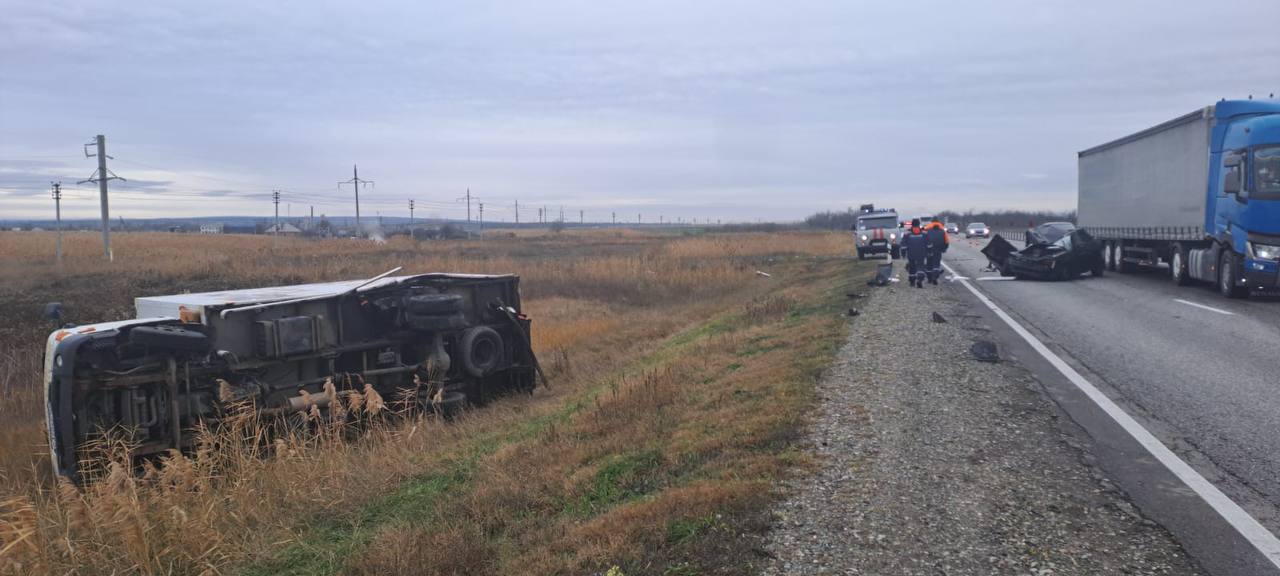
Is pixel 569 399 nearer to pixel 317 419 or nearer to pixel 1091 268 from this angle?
pixel 317 419

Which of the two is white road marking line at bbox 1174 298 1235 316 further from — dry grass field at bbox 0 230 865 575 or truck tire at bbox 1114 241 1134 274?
truck tire at bbox 1114 241 1134 274

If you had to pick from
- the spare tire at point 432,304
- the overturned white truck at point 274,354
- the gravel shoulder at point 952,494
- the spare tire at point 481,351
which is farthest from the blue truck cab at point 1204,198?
the spare tire at point 432,304

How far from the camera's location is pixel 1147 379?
30.6ft

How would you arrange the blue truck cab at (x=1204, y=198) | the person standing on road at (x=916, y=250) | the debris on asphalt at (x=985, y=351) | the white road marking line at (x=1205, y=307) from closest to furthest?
the debris on asphalt at (x=985, y=351), the white road marking line at (x=1205, y=307), the blue truck cab at (x=1204, y=198), the person standing on road at (x=916, y=250)

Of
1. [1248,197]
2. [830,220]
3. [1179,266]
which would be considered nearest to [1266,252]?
[1248,197]

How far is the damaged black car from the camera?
23406mm

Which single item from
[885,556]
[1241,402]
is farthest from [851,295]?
[885,556]

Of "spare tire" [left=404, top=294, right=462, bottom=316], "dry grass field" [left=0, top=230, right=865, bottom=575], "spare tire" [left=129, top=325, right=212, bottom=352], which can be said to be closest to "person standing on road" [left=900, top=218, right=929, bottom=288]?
"dry grass field" [left=0, top=230, right=865, bottom=575]

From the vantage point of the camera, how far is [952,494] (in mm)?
5262

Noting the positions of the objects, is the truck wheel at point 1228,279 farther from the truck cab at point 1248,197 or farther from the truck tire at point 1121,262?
the truck tire at point 1121,262

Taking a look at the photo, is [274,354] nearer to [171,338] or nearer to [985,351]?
[171,338]

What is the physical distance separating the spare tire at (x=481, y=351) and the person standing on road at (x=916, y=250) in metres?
11.6

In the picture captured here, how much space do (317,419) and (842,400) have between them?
17.0 ft

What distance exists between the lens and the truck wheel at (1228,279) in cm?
1780
